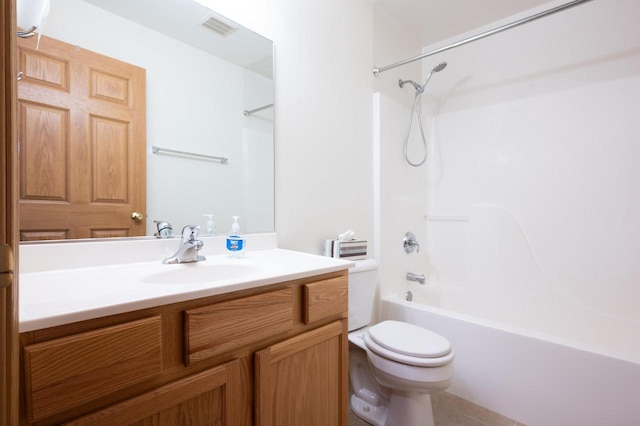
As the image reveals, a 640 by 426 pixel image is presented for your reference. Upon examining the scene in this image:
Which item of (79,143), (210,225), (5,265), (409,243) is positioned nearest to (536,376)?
(409,243)

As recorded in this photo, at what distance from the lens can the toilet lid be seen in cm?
122

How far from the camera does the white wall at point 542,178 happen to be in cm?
180

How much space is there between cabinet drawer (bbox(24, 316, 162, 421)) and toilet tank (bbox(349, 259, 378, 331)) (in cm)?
106

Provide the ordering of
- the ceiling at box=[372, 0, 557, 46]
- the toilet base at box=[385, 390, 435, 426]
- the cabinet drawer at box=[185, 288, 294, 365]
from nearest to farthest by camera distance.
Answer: the cabinet drawer at box=[185, 288, 294, 365] → the toilet base at box=[385, 390, 435, 426] → the ceiling at box=[372, 0, 557, 46]

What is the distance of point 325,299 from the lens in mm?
1020

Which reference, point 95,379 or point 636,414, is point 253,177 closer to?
point 95,379

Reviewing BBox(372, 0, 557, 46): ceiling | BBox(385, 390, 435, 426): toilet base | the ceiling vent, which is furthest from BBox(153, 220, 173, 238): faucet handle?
BBox(372, 0, 557, 46): ceiling

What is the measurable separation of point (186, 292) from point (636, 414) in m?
1.76

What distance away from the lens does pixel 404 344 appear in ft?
4.21

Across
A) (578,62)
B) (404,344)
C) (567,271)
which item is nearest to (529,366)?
(404,344)

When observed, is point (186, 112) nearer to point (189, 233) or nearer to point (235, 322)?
point (189, 233)

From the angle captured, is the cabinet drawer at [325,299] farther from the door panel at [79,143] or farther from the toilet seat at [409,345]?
the door panel at [79,143]

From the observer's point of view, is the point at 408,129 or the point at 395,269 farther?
the point at 408,129

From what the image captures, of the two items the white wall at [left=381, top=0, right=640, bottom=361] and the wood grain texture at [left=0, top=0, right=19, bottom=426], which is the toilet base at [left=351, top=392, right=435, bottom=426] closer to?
the white wall at [left=381, top=0, right=640, bottom=361]
